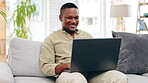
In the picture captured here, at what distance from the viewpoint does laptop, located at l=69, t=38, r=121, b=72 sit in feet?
6.01

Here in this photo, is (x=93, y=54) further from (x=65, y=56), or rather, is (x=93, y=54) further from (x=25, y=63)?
(x=25, y=63)

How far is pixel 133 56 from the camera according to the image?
2455mm

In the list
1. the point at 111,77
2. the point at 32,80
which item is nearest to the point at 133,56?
the point at 111,77

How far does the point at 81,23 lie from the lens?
5703mm

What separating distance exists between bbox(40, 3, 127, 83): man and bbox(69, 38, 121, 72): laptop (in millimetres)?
65

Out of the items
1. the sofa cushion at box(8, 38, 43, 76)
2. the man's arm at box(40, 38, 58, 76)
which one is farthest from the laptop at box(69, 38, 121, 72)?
the sofa cushion at box(8, 38, 43, 76)

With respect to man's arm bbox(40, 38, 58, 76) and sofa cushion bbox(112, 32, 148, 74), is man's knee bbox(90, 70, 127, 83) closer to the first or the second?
man's arm bbox(40, 38, 58, 76)

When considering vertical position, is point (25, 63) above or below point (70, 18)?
below

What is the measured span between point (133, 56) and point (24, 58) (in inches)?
37.9

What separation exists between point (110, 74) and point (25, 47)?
742 millimetres

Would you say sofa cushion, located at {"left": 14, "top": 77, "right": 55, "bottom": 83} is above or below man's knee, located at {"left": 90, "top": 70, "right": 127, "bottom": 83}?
below

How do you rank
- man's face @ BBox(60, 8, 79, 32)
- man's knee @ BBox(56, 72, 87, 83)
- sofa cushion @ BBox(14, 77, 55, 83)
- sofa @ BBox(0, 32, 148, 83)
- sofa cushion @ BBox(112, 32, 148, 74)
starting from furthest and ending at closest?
1. sofa cushion @ BBox(112, 32, 148, 74)
2. man's face @ BBox(60, 8, 79, 32)
3. sofa @ BBox(0, 32, 148, 83)
4. sofa cushion @ BBox(14, 77, 55, 83)
5. man's knee @ BBox(56, 72, 87, 83)

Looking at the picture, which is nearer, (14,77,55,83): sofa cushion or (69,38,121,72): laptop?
(69,38,121,72): laptop

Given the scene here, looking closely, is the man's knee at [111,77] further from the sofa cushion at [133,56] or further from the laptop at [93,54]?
the sofa cushion at [133,56]
